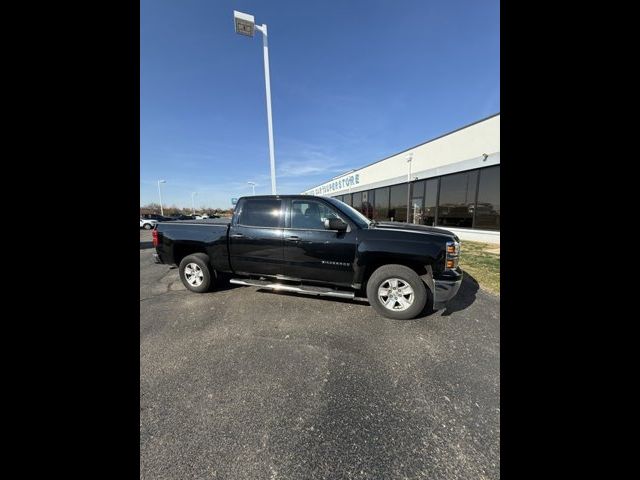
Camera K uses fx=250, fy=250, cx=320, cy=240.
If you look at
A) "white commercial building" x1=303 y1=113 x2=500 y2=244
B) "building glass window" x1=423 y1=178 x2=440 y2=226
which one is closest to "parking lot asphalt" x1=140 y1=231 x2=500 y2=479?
"white commercial building" x1=303 y1=113 x2=500 y2=244

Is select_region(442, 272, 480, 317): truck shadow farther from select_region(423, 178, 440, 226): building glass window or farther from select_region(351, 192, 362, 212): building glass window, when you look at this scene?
select_region(351, 192, 362, 212): building glass window

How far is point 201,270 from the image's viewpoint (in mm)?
4961

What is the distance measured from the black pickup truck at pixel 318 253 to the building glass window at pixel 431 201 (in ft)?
34.4

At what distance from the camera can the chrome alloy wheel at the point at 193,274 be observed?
5.04 metres

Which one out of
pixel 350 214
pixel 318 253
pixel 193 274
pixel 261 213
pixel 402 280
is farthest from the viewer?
pixel 193 274

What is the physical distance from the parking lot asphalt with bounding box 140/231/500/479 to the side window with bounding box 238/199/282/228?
1586 millimetres

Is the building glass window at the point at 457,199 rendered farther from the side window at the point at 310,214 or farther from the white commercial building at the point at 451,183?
the side window at the point at 310,214

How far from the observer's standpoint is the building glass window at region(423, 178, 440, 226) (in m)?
13.8

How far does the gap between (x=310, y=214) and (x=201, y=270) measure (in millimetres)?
2500

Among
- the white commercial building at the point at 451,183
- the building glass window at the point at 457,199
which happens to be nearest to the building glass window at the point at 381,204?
the white commercial building at the point at 451,183

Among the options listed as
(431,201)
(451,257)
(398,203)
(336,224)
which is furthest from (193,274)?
(398,203)

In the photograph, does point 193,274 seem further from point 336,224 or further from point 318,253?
point 336,224
